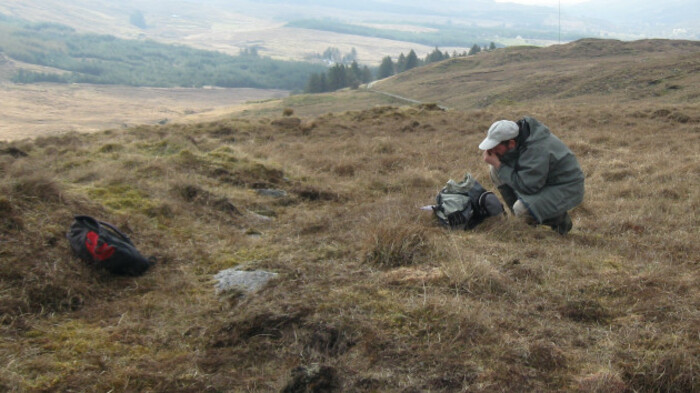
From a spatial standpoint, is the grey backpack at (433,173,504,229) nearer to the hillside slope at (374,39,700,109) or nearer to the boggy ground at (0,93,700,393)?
the boggy ground at (0,93,700,393)

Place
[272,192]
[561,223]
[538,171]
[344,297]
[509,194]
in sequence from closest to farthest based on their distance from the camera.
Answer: [344,297] < [538,171] < [561,223] < [509,194] < [272,192]

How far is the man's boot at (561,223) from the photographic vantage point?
592 centimetres

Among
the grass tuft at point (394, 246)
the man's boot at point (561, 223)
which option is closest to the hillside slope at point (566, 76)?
the man's boot at point (561, 223)

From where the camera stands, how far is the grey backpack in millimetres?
5957

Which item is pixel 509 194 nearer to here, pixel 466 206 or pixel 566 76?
pixel 466 206

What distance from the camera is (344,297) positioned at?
12.8 feet

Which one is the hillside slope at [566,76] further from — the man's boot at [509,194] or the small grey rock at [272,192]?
the small grey rock at [272,192]

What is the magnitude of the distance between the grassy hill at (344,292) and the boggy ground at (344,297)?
0.02 metres

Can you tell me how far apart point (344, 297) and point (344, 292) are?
0.30 feet

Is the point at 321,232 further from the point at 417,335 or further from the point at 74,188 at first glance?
the point at 74,188

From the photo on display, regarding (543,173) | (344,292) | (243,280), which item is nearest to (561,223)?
(543,173)

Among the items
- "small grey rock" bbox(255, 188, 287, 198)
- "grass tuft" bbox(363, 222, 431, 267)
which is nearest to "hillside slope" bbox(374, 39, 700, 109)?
"small grey rock" bbox(255, 188, 287, 198)

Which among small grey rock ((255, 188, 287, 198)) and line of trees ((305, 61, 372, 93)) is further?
line of trees ((305, 61, 372, 93))

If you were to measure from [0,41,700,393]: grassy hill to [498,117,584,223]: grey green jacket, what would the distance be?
1.17 ft
